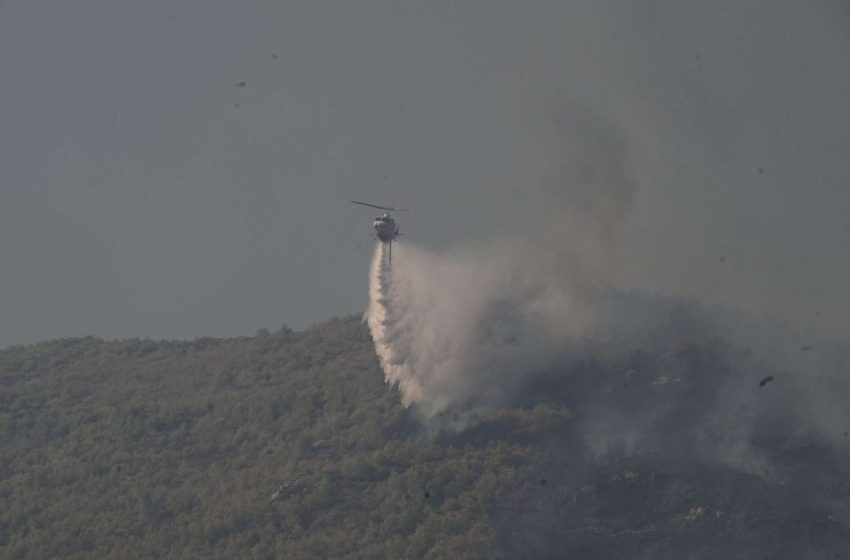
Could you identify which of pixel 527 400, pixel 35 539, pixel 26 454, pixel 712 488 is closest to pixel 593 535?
pixel 712 488

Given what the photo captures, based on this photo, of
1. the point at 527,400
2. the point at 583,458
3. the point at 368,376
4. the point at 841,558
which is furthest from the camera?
the point at 368,376

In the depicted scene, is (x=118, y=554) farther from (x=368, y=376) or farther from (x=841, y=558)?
(x=841, y=558)

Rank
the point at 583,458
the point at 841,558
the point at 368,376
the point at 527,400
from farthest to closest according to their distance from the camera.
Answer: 1. the point at 368,376
2. the point at 527,400
3. the point at 583,458
4. the point at 841,558

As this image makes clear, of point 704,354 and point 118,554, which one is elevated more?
point 704,354

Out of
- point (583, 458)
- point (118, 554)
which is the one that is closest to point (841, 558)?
point (583, 458)

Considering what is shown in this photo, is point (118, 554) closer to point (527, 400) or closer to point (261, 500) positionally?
point (261, 500)

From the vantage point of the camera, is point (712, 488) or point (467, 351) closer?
point (712, 488)
